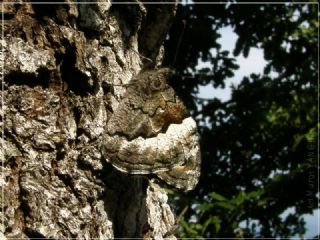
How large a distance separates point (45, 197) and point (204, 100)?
414 centimetres

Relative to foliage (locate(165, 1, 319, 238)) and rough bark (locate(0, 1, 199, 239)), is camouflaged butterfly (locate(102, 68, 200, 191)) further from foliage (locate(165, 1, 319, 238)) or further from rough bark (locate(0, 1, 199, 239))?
foliage (locate(165, 1, 319, 238))

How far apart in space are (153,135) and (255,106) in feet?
11.5

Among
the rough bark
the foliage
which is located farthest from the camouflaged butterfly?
the foliage

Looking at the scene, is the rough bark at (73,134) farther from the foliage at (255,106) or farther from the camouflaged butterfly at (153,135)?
the foliage at (255,106)

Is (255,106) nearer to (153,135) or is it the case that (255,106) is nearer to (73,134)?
(153,135)

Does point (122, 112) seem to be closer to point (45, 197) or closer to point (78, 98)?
point (78, 98)

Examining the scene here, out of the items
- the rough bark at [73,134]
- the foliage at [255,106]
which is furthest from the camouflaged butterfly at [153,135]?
the foliage at [255,106]

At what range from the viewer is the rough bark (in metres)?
1.82

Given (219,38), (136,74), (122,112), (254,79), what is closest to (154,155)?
(122,112)

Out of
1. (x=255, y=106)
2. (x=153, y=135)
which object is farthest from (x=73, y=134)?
(x=255, y=106)

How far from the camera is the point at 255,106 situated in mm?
5766

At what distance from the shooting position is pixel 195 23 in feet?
17.1

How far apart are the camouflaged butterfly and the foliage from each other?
246 cm

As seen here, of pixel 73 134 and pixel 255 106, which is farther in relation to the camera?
pixel 255 106
